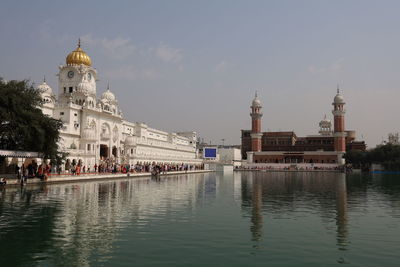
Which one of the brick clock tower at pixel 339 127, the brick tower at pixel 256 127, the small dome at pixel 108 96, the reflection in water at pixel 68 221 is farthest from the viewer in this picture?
the brick tower at pixel 256 127

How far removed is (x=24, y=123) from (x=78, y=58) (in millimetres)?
29317

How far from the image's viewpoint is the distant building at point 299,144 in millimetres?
100500

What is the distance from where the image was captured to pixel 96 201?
19.3 meters

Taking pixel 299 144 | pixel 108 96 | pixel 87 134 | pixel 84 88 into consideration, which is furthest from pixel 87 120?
pixel 299 144

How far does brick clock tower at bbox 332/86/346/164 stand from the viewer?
98794mm

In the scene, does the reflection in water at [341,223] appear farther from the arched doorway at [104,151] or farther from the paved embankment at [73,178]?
the arched doorway at [104,151]

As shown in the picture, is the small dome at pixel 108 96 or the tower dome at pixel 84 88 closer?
the tower dome at pixel 84 88

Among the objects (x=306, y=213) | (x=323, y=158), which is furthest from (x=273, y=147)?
(x=306, y=213)

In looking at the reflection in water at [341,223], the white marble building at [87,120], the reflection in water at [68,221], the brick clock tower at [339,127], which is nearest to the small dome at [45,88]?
the white marble building at [87,120]

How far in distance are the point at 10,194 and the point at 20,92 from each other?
1044 centimetres

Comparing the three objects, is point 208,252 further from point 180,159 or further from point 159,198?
point 180,159

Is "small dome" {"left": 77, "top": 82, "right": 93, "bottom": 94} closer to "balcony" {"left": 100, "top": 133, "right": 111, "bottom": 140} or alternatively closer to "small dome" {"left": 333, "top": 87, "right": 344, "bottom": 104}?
"balcony" {"left": 100, "top": 133, "right": 111, "bottom": 140}

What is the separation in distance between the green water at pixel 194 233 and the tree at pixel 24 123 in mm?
10206

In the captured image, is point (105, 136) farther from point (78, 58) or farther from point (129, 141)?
point (78, 58)
